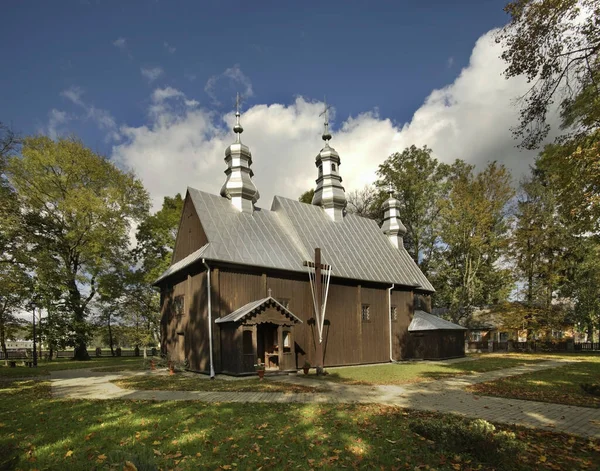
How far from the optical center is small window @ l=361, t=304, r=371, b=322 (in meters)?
22.6

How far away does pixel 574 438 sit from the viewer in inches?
271

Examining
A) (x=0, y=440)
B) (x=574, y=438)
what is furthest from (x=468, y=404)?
(x=0, y=440)

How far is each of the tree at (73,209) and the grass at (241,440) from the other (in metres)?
21.8

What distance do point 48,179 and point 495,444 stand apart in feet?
104

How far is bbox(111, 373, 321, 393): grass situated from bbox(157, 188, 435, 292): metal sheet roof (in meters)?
4.93

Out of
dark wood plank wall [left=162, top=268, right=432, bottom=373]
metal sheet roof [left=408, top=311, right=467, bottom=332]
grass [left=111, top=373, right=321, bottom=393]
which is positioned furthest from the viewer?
metal sheet roof [left=408, top=311, right=467, bottom=332]

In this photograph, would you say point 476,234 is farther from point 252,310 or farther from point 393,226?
point 252,310

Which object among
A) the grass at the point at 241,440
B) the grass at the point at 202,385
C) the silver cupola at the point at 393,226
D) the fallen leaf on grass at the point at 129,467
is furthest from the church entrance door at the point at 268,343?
the fallen leaf on grass at the point at 129,467

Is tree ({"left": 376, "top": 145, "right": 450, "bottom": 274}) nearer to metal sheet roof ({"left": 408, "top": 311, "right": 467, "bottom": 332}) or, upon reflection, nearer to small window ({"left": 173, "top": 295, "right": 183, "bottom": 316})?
metal sheet roof ({"left": 408, "top": 311, "right": 467, "bottom": 332})

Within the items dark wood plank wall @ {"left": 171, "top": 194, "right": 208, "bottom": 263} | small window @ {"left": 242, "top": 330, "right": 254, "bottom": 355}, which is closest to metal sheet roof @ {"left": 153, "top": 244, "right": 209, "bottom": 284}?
dark wood plank wall @ {"left": 171, "top": 194, "right": 208, "bottom": 263}

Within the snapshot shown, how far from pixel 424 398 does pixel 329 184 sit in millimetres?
16663

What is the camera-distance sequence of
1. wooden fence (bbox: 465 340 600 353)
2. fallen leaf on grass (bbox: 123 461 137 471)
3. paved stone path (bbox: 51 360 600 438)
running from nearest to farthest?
1. fallen leaf on grass (bbox: 123 461 137 471)
2. paved stone path (bbox: 51 360 600 438)
3. wooden fence (bbox: 465 340 600 353)

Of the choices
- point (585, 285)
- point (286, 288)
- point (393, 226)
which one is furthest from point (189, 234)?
point (585, 285)

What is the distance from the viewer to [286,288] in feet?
63.6
